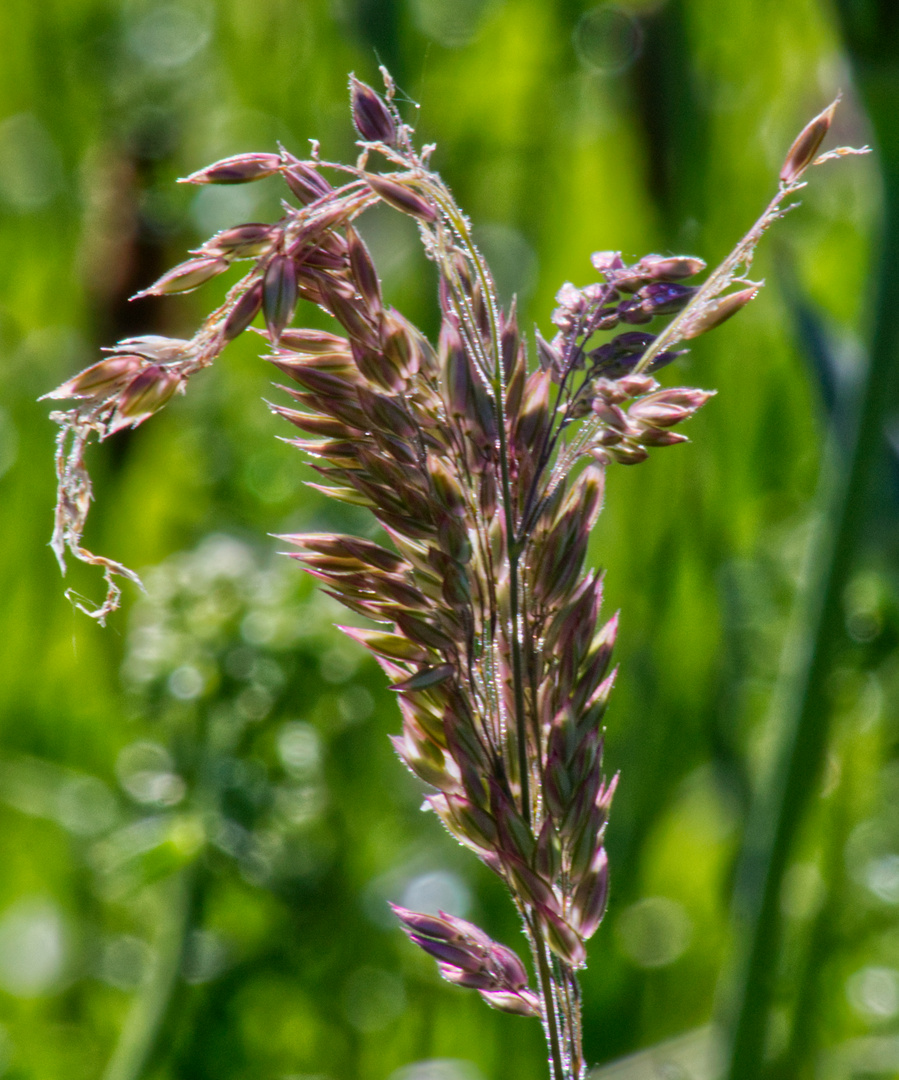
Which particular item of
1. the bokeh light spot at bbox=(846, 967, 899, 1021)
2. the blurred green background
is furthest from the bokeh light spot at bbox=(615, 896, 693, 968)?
the bokeh light spot at bbox=(846, 967, 899, 1021)

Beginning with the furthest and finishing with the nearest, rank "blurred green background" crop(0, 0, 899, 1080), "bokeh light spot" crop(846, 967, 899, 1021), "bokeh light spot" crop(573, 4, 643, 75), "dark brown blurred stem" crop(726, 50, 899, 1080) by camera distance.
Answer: "bokeh light spot" crop(573, 4, 643, 75), "bokeh light spot" crop(846, 967, 899, 1021), "blurred green background" crop(0, 0, 899, 1080), "dark brown blurred stem" crop(726, 50, 899, 1080)

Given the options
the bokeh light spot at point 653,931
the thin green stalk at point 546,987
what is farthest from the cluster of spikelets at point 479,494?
the bokeh light spot at point 653,931

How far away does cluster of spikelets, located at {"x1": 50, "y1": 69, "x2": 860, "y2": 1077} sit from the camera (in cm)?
36

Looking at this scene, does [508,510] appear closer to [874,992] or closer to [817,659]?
[817,659]

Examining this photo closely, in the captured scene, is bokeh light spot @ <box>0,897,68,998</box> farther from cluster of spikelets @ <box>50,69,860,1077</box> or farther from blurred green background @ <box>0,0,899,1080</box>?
cluster of spikelets @ <box>50,69,860,1077</box>

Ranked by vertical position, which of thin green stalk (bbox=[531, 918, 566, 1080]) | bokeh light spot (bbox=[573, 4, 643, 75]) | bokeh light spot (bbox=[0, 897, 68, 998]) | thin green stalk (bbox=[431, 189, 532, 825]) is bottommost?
bokeh light spot (bbox=[0, 897, 68, 998])

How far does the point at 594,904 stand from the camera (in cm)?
39

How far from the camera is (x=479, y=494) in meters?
0.38

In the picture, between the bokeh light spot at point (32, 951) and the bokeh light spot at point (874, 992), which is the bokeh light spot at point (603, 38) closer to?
the bokeh light spot at point (874, 992)

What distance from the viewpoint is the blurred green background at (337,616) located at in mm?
832

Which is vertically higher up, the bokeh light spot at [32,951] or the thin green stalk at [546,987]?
the thin green stalk at [546,987]

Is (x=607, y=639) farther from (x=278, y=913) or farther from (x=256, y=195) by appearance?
(x=256, y=195)

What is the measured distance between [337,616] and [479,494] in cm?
51

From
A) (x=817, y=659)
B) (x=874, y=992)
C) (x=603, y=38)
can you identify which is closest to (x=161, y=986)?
(x=817, y=659)
